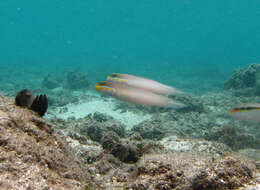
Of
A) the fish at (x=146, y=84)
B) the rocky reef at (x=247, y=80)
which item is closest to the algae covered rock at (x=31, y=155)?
the fish at (x=146, y=84)

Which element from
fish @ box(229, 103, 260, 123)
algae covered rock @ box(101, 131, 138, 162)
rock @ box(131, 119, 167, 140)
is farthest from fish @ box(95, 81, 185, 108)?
rock @ box(131, 119, 167, 140)

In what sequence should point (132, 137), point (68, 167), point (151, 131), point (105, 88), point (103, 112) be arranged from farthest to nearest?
1. point (103, 112)
2. point (151, 131)
3. point (132, 137)
4. point (105, 88)
5. point (68, 167)

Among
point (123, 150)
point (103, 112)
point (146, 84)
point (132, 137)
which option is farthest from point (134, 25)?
point (123, 150)

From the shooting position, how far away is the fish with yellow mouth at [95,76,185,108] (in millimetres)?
3322

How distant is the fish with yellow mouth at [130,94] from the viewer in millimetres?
3322

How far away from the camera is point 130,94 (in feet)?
11.1

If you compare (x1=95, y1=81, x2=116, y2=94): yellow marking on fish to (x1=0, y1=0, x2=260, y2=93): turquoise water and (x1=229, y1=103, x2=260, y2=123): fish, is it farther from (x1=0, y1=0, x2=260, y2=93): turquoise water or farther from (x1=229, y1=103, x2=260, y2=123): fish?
(x1=0, y1=0, x2=260, y2=93): turquoise water

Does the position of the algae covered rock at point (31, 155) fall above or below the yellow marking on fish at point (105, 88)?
below

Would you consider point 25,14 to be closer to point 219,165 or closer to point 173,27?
point 173,27

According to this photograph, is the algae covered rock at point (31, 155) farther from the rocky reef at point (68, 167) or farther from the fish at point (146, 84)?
the fish at point (146, 84)

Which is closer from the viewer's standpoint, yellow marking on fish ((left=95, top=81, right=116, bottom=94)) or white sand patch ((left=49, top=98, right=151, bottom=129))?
yellow marking on fish ((left=95, top=81, right=116, bottom=94))

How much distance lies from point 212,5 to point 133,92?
129 metres

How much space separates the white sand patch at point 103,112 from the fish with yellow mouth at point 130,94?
15.7 ft

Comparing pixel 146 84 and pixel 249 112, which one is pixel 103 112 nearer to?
pixel 146 84
